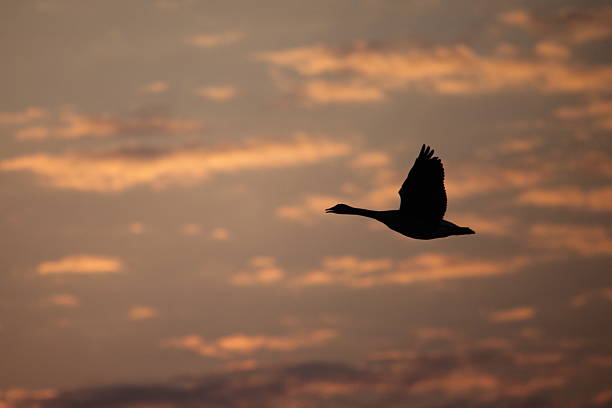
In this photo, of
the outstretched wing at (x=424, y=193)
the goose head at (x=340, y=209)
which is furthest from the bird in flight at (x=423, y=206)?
the goose head at (x=340, y=209)

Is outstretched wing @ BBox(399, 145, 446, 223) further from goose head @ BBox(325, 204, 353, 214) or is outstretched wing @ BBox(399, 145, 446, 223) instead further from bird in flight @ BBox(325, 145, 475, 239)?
goose head @ BBox(325, 204, 353, 214)

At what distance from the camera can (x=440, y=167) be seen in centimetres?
5419

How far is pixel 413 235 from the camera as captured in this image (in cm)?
5391

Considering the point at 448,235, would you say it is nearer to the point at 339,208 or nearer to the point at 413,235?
the point at 413,235

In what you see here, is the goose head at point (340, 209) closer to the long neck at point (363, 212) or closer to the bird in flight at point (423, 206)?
the long neck at point (363, 212)

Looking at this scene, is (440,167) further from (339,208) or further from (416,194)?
(339,208)

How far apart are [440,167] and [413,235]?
2881 millimetres

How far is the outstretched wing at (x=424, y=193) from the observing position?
177 feet

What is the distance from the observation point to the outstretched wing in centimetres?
5381

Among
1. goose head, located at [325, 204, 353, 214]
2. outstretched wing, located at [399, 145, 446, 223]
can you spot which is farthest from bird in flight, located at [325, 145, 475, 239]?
goose head, located at [325, 204, 353, 214]

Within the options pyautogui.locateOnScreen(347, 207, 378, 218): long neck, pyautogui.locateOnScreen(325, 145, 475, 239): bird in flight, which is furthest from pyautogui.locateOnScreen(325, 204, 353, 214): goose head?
pyautogui.locateOnScreen(325, 145, 475, 239): bird in flight

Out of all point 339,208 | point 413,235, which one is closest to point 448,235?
point 413,235

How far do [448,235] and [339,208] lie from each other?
16.5ft

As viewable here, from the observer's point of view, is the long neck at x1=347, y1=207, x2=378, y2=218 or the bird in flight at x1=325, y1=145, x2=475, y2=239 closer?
the bird in flight at x1=325, y1=145, x2=475, y2=239
